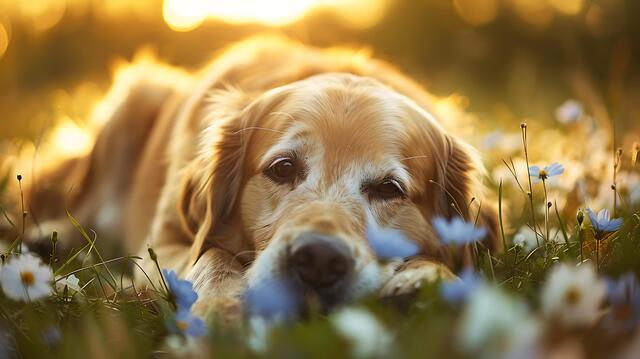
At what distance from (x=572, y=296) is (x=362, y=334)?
0.45 m

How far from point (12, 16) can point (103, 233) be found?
3232mm

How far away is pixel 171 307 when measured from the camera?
6.35 ft

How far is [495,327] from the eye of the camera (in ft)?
3.65

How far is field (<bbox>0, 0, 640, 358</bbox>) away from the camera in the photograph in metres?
1.27

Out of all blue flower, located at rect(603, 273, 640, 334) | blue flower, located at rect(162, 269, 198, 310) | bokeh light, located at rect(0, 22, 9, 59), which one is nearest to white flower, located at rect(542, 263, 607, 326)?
A: blue flower, located at rect(603, 273, 640, 334)

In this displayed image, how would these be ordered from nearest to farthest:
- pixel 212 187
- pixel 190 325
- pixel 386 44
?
pixel 190 325
pixel 212 187
pixel 386 44

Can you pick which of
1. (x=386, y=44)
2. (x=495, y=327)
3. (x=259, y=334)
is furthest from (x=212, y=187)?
(x=386, y=44)

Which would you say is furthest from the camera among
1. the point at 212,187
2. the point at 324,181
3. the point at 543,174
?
the point at 212,187

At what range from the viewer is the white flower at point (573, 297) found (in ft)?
4.23

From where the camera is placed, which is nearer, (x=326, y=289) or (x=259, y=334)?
(x=259, y=334)

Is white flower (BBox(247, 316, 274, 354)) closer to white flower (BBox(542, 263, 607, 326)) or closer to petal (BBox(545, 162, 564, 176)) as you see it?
white flower (BBox(542, 263, 607, 326))

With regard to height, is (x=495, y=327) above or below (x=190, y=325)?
above

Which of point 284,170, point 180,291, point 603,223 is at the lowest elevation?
point 180,291

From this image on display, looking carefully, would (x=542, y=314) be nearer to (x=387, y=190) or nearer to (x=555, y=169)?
(x=555, y=169)
